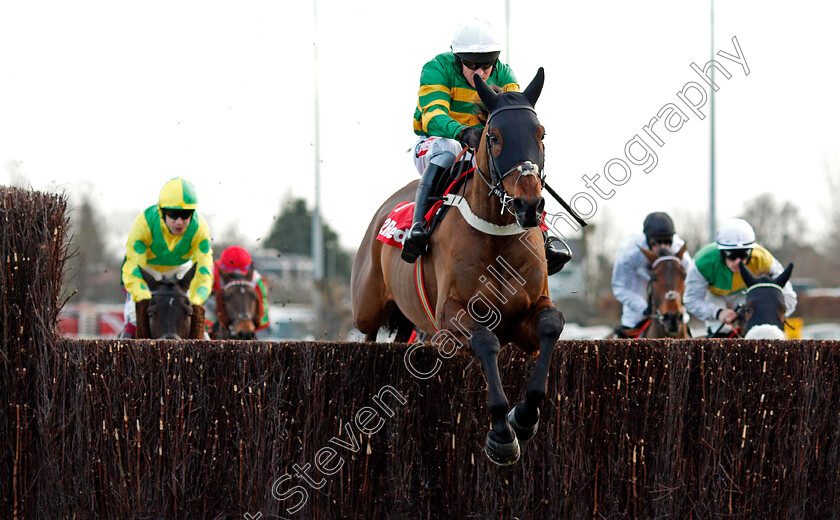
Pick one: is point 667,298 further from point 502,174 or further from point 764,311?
point 502,174

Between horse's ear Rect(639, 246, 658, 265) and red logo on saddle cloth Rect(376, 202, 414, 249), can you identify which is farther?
horse's ear Rect(639, 246, 658, 265)

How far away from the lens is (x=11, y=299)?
507 centimetres

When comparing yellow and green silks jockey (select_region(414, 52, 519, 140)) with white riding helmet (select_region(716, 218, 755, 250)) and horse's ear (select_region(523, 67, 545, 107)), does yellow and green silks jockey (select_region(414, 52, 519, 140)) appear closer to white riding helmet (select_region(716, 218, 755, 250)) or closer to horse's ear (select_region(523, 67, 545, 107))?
horse's ear (select_region(523, 67, 545, 107))

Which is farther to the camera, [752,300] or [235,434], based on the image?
[752,300]

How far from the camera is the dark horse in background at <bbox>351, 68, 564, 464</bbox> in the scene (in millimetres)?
4363

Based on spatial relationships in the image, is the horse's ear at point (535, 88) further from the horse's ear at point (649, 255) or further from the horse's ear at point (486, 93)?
the horse's ear at point (649, 255)

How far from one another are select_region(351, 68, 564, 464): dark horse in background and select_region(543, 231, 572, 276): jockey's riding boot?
1.12ft

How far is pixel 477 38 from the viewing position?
5.47 metres

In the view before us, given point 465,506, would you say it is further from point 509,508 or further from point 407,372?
point 407,372

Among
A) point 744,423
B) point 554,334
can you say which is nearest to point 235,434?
point 554,334

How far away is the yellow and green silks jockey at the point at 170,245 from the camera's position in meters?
7.71

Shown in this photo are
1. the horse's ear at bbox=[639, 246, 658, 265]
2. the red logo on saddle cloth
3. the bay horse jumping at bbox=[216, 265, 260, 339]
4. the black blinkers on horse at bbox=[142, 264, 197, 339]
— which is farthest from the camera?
the bay horse jumping at bbox=[216, 265, 260, 339]

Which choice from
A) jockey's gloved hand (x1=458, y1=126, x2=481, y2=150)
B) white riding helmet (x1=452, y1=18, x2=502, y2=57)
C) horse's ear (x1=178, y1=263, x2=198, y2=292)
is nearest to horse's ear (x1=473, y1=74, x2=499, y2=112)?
jockey's gloved hand (x1=458, y1=126, x2=481, y2=150)

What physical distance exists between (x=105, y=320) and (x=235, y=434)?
93.0ft
